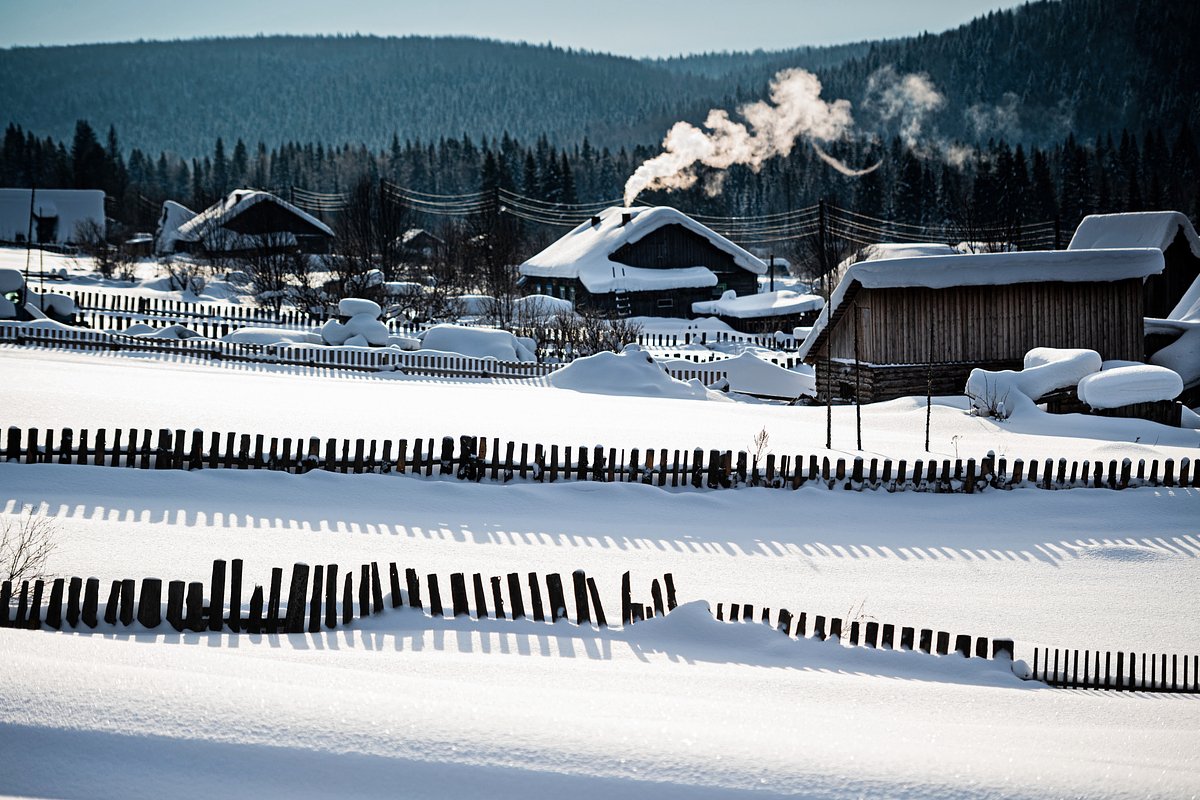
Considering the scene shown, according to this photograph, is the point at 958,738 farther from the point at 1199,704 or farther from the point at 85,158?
the point at 85,158

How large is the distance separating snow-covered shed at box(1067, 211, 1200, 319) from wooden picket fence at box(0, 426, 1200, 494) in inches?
774

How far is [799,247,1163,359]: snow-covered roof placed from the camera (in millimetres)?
21719

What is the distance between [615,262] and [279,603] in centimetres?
4323

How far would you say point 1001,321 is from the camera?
2262cm

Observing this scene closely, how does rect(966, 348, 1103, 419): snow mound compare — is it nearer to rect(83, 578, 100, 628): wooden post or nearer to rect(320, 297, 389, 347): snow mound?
rect(320, 297, 389, 347): snow mound

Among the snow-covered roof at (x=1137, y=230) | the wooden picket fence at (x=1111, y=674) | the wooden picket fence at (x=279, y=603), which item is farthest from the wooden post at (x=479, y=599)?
the snow-covered roof at (x=1137, y=230)

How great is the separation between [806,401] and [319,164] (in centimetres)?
13969

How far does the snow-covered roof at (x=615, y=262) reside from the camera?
47.3 meters

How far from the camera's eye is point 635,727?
13.6 ft

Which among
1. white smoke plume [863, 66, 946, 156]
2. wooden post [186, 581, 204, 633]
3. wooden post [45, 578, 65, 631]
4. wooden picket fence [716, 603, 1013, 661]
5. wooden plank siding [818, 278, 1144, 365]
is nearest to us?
wooden post [45, 578, 65, 631]

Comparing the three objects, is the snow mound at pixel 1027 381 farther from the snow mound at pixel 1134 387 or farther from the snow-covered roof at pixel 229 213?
the snow-covered roof at pixel 229 213

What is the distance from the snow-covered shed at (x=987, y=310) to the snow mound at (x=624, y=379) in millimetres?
3611

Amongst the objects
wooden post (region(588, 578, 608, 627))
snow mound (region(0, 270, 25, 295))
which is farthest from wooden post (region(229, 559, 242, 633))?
snow mound (region(0, 270, 25, 295))

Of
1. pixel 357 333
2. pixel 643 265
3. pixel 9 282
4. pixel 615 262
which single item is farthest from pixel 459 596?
pixel 643 265
